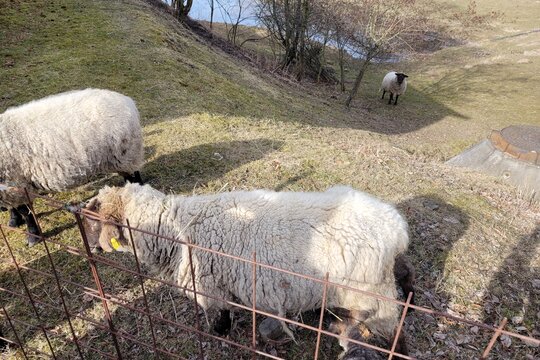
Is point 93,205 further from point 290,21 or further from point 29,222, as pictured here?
point 290,21

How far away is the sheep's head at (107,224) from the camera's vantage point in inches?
130

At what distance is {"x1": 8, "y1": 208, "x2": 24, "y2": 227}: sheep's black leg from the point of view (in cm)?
526

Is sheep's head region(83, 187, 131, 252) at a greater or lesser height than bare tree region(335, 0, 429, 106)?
lesser

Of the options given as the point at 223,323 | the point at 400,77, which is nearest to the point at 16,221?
the point at 223,323

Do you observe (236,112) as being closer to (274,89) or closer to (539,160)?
(274,89)

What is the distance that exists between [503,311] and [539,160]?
15.8ft

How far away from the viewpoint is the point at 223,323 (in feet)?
12.6

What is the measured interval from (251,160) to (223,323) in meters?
4.08

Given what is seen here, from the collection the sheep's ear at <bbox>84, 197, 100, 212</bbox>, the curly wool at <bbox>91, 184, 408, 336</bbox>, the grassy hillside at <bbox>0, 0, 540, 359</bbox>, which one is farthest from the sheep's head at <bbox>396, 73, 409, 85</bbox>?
the sheep's ear at <bbox>84, 197, 100, 212</bbox>

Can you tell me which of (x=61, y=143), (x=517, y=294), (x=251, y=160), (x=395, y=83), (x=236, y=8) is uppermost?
(x=236, y=8)

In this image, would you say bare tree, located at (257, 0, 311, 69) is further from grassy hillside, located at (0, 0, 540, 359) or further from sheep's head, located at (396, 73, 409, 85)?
sheep's head, located at (396, 73, 409, 85)

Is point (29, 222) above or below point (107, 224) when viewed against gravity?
below

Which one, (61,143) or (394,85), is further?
(394,85)

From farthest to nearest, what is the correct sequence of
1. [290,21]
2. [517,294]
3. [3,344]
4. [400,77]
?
[400,77]
[290,21]
[517,294]
[3,344]
